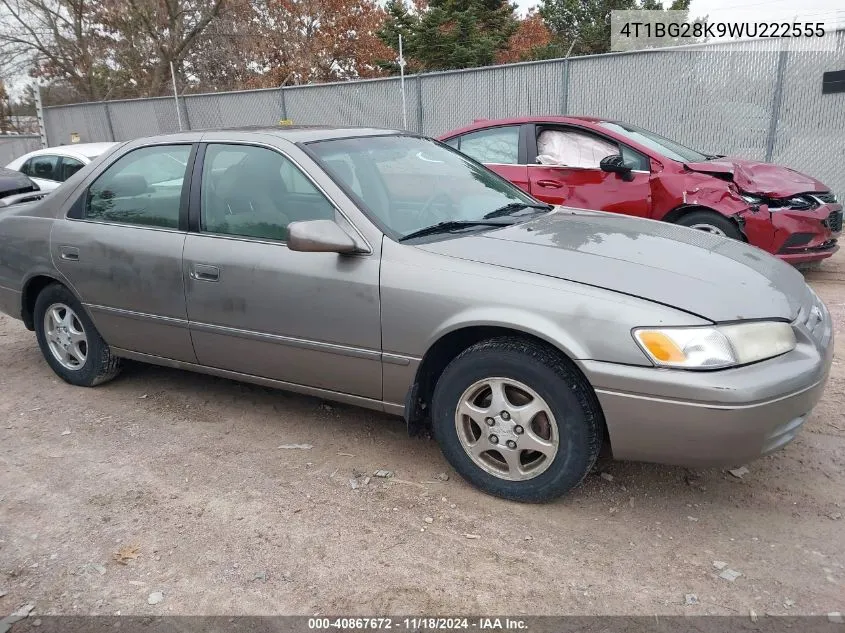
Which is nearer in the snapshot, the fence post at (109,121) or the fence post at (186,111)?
the fence post at (186,111)

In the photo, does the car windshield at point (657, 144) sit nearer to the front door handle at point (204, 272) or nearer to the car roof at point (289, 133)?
the car roof at point (289, 133)

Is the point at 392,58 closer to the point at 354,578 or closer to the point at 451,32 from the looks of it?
the point at 451,32

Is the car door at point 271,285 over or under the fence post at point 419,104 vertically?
under

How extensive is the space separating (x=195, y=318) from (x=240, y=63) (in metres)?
26.4

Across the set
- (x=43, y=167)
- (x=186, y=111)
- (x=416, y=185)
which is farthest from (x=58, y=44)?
(x=416, y=185)

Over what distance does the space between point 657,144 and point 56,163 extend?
7.81 meters

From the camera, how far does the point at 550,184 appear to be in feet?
21.2

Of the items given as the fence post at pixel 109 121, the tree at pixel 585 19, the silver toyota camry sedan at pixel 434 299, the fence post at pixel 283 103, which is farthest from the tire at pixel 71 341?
the tree at pixel 585 19

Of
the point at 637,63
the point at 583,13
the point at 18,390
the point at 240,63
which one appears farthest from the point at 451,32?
the point at 18,390

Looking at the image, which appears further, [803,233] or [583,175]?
[583,175]

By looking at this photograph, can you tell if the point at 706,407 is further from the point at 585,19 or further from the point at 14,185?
the point at 585,19

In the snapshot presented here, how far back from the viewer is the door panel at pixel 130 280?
3.66 metres

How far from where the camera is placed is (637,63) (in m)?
10.4

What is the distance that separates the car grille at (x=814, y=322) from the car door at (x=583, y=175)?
3.21 metres
